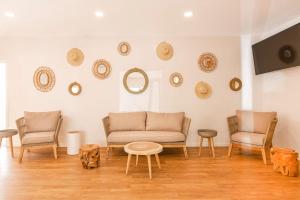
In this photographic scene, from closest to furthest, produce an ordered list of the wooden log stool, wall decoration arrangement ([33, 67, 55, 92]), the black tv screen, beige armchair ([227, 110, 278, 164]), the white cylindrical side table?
the wooden log stool
the black tv screen
beige armchair ([227, 110, 278, 164])
the white cylindrical side table
wall decoration arrangement ([33, 67, 55, 92])

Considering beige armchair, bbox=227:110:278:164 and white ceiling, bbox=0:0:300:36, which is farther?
beige armchair, bbox=227:110:278:164

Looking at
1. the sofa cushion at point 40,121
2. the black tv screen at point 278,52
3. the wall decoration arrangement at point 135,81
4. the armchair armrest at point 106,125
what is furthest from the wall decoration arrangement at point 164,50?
the sofa cushion at point 40,121

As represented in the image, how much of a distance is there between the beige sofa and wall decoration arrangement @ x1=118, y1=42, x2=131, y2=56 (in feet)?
4.59

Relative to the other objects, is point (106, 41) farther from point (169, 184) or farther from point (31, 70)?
point (169, 184)

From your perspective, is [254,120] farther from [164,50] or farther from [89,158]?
[89,158]

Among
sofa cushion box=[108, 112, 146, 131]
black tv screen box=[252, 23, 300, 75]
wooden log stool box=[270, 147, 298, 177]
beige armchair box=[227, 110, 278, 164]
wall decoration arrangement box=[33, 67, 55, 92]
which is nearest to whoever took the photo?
wooden log stool box=[270, 147, 298, 177]

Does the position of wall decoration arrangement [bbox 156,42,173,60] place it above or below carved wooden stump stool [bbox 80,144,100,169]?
above

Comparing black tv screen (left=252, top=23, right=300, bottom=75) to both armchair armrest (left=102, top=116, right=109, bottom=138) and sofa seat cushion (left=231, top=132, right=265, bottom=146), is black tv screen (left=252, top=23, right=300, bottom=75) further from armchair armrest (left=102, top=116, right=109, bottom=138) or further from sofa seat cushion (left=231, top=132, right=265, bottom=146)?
armchair armrest (left=102, top=116, right=109, bottom=138)

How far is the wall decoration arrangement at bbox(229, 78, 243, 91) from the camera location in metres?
4.67

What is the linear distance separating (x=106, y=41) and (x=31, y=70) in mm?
1816

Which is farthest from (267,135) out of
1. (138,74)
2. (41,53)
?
(41,53)

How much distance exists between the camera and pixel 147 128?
13.9ft

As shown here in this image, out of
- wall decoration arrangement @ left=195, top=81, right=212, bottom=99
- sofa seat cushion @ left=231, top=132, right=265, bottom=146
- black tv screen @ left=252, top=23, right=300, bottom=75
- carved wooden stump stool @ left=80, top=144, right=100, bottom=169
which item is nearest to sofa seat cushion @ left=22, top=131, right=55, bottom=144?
carved wooden stump stool @ left=80, top=144, right=100, bottom=169

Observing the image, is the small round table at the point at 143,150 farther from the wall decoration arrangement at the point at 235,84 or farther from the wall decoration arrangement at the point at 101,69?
the wall decoration arrangement at the point at 235,84
